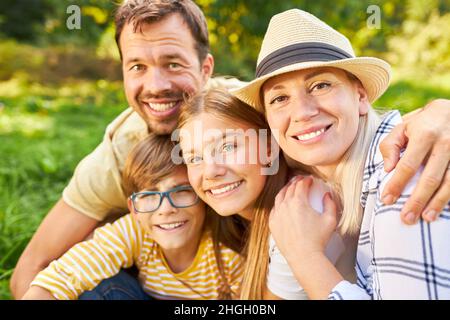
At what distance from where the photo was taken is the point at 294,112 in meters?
1.78

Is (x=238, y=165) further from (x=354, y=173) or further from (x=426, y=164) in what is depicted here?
(x=426, y=164)

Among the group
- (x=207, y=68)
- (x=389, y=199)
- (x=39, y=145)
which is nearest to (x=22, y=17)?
(x=39, y=145)

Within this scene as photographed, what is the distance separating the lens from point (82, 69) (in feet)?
36.0

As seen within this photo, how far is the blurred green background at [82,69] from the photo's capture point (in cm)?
433

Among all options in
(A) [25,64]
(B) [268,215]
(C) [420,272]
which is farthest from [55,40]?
(C) [420,272]

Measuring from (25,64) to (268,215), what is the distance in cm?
996

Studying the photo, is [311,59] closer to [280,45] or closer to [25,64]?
[280,45]

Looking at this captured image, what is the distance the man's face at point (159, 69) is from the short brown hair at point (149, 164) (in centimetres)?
9

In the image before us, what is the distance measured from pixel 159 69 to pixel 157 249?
2.81 feet

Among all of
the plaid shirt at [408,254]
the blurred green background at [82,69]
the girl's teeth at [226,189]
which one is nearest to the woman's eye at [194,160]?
the girl's teeth at [226,189]

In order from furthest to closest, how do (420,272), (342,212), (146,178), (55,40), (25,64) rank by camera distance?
(55,40), (25,64), (146,178), (342,212), (420,272)

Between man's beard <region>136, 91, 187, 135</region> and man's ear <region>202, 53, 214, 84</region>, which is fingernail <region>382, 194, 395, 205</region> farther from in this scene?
man's ear <region>202, 53, 214, 84</region>

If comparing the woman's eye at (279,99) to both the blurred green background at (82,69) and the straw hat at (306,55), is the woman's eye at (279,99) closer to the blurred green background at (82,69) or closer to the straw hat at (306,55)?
the straw hat at (306,55)

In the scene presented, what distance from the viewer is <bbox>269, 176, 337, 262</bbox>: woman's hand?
1.79m
